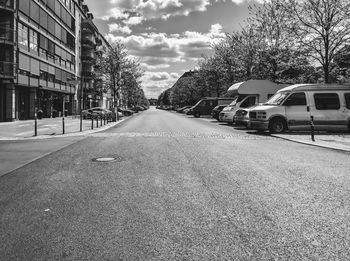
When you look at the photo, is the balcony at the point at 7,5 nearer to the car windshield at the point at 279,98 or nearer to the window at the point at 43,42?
the window at the point at 43,42

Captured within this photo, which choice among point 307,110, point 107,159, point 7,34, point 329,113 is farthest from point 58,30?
point 107,159

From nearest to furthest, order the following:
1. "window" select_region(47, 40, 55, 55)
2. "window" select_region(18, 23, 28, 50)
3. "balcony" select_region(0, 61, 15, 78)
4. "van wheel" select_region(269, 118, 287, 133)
→ "van wheel" select_region(269, 118, 287, 133) < "balcony" select_region(0, 61, 15, 78) < "window" select_region(18, 23, 28, 50) < "window" select_region(47, 40, 55, 55)

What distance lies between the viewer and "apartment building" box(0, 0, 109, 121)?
3138 centimetres

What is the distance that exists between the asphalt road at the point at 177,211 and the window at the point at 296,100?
29.8ft

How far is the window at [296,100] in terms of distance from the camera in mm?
16969

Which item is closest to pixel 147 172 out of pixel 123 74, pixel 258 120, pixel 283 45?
pixel 258 120

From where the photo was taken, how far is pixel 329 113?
1716 centimetres

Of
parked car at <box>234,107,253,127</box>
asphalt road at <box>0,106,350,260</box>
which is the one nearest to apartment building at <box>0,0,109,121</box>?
parked car at <box>234,107,253,127</box>

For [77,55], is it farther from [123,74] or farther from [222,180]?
[222,180]

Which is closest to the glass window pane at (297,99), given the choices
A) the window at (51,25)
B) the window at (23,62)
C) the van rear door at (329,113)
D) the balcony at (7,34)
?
the van rear door at (329,113)

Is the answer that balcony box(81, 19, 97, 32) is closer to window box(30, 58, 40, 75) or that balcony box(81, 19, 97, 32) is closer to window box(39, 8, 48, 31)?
window box(39, 8, 48, 31)

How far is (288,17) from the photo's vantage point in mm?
27250

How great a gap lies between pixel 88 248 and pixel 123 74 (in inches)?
2200

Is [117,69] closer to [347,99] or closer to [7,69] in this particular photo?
[7,69]
